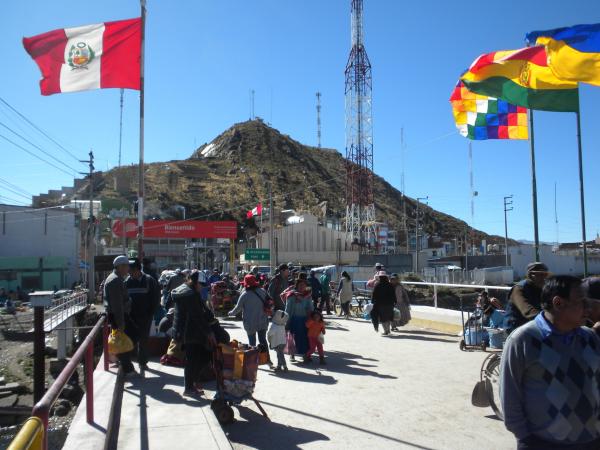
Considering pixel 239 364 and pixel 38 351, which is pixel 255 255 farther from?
pixel 239 364

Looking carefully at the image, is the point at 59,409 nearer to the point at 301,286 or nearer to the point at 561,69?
the point at 301,286

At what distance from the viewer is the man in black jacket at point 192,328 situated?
6816mm

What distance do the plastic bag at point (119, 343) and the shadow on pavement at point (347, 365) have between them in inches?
139

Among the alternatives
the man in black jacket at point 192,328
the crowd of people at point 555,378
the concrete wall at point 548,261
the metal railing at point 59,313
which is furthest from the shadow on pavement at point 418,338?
the concrete wall at point 548,261

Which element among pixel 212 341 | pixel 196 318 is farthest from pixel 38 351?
pixel 212 341

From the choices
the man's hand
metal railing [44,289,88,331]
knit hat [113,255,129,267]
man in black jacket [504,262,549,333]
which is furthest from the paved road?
metal railing [44,289,88,331]

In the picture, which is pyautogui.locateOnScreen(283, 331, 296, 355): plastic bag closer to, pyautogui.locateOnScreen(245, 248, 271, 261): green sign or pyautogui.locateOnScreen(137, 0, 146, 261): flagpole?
pyautogui.locateOnScreen(137, 0, 146, 261): flagpole

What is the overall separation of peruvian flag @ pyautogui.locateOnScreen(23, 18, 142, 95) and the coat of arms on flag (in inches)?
302

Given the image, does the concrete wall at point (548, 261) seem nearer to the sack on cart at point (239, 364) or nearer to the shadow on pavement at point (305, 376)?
the shadow on pavement at point (305, 376)

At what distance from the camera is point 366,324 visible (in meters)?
16.5

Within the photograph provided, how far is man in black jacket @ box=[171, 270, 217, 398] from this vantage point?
22.4 feet

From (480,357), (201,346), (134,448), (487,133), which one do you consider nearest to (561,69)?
(487,133)

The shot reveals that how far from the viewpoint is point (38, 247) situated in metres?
49.2

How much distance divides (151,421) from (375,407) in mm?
2727
